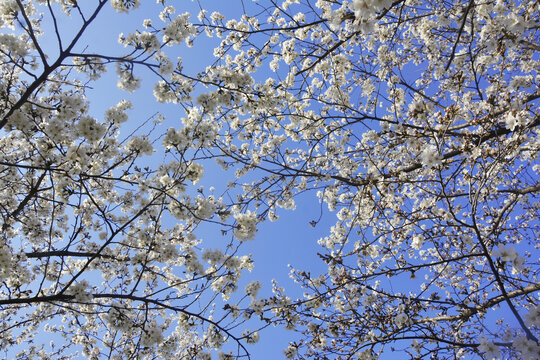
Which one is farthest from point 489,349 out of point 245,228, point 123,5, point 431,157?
point 123,5

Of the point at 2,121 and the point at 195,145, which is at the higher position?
the point at 195,145

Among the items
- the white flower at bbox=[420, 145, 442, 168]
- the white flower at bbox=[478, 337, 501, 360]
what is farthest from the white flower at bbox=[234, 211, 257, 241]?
the white flower at bbox=[478, 337, 501, 360]

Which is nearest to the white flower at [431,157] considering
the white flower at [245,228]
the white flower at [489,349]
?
the white flower at [489,349]

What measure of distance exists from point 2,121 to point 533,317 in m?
5.02

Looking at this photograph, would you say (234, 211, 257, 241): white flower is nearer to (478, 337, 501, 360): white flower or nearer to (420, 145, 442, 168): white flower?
(420, 145, 442, 168): white flower

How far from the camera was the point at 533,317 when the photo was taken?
2.59 m

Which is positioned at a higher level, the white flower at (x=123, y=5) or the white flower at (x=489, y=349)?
the white flower at (x=123, y=5)

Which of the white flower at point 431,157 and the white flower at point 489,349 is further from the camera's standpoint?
the white flower at point 431,157

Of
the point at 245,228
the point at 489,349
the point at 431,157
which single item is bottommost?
the point at 489,349

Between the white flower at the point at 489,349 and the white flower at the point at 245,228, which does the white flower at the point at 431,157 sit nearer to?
the white flower at the point at 489,349

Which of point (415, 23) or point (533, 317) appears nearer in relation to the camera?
point (533, 317)

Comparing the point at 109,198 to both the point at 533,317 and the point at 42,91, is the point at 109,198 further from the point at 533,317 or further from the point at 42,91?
the point at 533,317

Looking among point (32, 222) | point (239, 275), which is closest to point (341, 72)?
point (239, 275)

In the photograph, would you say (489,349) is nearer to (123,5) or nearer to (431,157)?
(431,157)
